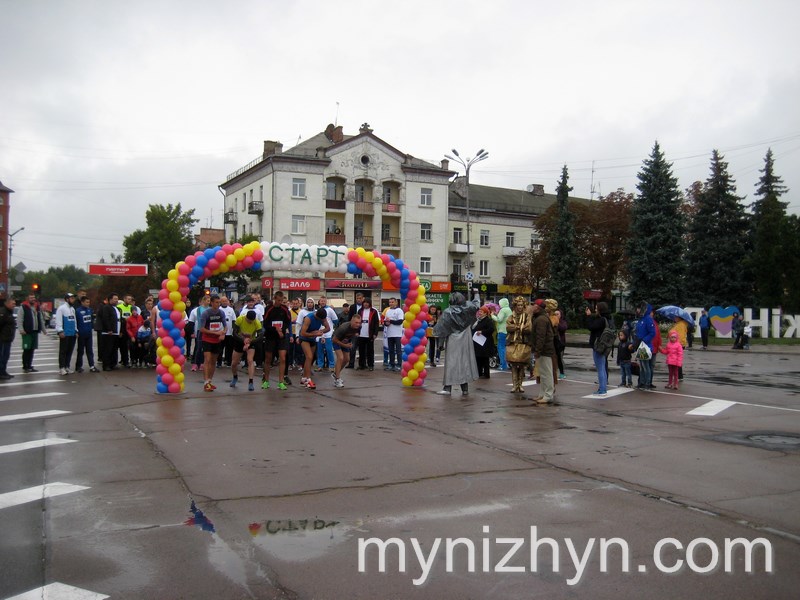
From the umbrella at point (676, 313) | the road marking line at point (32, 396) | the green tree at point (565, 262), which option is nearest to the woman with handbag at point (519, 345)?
the umbrella at point (676, 313)

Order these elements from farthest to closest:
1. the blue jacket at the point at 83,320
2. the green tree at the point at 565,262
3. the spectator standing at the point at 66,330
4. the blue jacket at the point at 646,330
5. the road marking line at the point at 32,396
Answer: the green tree at the point at 565,262
the blue jacket at the point at 83,320
the spectator standing at the point at 66,330
the blue jacket at the point at 646,330
the road marking line at the point at 32,396

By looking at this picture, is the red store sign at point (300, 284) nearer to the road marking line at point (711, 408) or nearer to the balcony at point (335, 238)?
the balcony at point (335, 238)

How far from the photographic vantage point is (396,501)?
5895 mm

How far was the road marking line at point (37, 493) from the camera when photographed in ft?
19.5

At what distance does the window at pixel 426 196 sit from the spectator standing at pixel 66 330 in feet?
151

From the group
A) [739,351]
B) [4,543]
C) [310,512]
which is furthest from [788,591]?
[739,351]

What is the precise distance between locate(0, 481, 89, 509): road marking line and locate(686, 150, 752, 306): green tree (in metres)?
47.7

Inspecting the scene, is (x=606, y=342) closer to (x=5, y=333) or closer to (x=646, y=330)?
(x=646, y=330)

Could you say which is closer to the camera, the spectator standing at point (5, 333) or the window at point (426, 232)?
the spectator standing at point (5, 333)

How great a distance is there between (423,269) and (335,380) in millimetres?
46992

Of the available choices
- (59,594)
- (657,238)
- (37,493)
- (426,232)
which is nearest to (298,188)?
(426,232)

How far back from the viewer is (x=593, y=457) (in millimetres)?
7730

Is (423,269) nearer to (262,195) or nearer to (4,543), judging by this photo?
(262,195)

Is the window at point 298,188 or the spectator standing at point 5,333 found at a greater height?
the window at point 298,188
